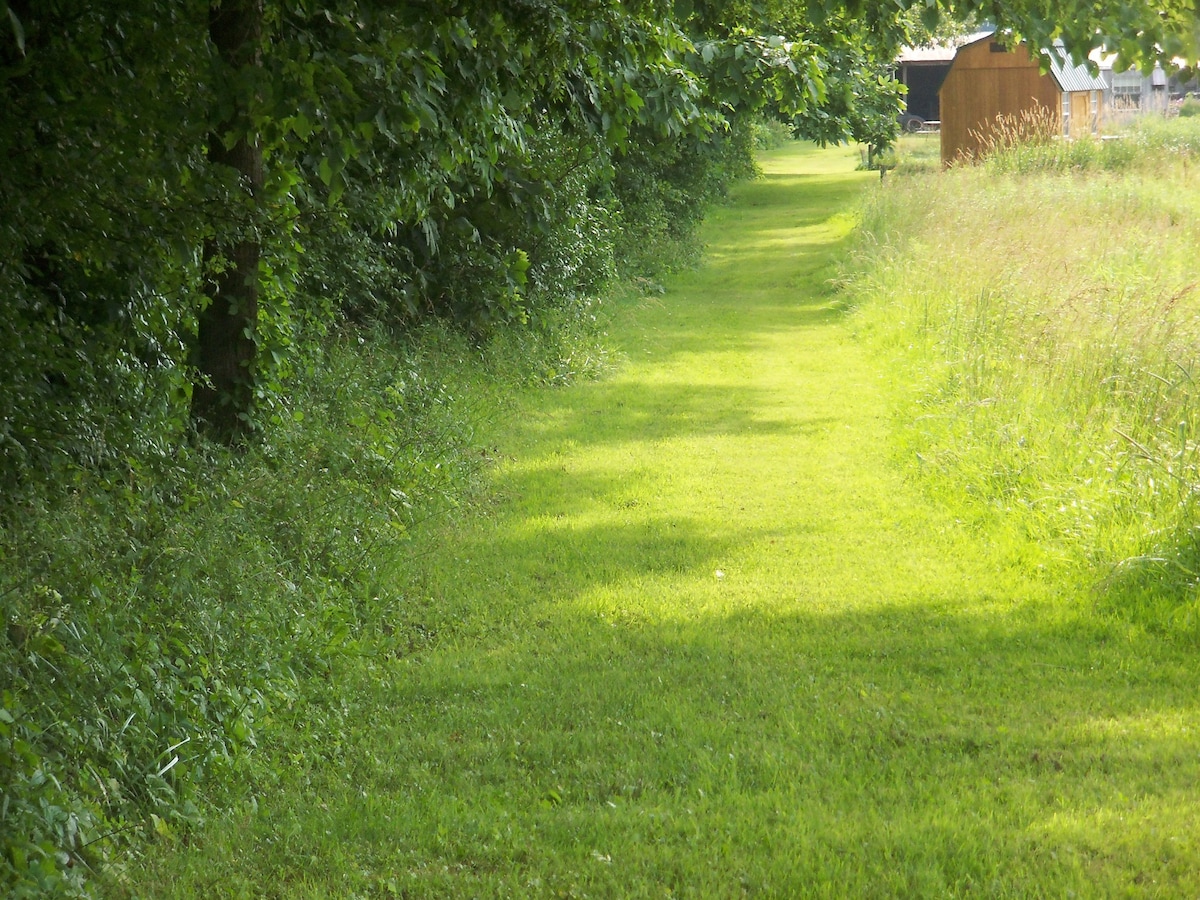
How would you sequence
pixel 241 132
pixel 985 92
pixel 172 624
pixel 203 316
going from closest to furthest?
1. pixel 172 624
2. pixel 241 132
3. pixel 203 316
4. pixel 985 92

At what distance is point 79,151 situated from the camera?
17.9 ft

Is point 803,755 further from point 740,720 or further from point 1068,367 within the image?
point 1068,367

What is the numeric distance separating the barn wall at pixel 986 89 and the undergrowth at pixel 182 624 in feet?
90.0

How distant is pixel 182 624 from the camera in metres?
5.00

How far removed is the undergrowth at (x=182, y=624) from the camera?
12.8 ft

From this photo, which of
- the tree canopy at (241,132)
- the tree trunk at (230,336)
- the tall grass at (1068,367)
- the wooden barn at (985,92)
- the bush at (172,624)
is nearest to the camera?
the bush at (172,624)

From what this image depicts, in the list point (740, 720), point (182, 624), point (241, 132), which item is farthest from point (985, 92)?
point (182, 624)

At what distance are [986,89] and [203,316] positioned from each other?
95.1 ft

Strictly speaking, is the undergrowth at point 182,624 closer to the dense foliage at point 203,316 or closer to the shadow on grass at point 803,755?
the dense foliage at point 203,316

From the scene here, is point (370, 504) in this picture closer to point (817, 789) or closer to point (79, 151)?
point (79, 151)

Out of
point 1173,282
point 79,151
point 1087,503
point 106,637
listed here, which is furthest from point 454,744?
point 1173,282

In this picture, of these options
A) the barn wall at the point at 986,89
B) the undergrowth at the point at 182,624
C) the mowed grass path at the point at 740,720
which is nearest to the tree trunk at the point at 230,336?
the undergrowth at the point at 182,624

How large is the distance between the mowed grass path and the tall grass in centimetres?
41

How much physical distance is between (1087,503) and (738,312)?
12082 millimetres
